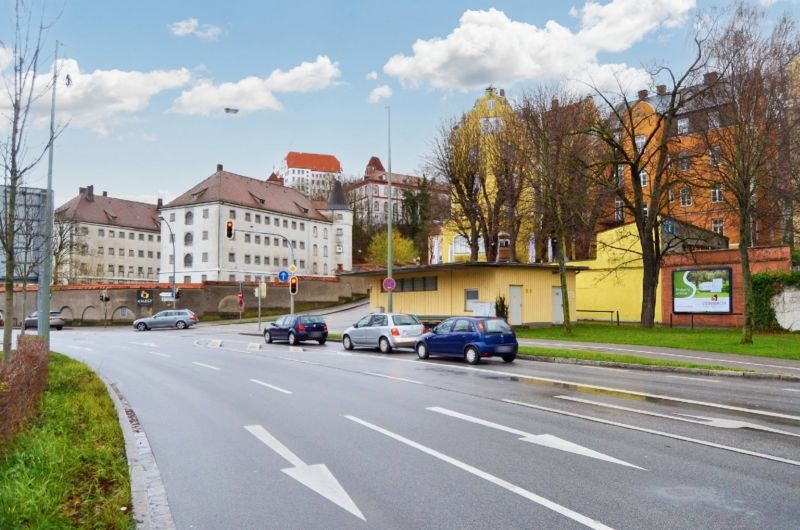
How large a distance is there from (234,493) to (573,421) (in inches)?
214

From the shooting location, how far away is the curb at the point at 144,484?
5328 millimetres

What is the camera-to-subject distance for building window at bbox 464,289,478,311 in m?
36.9

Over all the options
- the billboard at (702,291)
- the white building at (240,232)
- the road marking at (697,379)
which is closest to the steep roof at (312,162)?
the white building at (240,232)

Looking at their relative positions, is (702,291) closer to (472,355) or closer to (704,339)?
(704,339)

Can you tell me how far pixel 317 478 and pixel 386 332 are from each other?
1837 centimetres

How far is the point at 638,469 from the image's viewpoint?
6863mm

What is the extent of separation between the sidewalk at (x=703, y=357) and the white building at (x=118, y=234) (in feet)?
281

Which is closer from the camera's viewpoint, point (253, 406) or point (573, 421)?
point (573, 421)

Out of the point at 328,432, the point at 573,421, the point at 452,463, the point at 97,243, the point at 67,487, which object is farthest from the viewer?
the point at 97,243

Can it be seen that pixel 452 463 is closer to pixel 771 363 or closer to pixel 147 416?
pixel 147 416

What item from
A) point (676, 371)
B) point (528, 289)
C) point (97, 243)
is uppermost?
point (97, 243)

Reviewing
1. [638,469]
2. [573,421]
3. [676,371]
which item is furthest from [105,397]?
[676,371]

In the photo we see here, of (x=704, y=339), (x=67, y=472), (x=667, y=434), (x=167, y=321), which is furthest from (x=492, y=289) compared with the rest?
(x=67, y=472)

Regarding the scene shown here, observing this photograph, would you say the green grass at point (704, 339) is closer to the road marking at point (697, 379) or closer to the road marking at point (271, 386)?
the road marking at point (697, 379)
